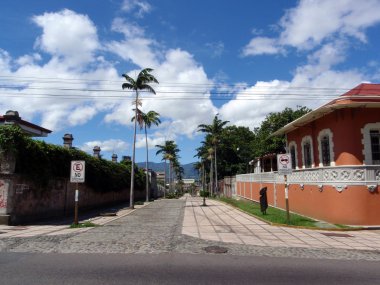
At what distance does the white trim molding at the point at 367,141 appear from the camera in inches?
661

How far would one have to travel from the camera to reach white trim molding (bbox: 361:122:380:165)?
16.8 meters

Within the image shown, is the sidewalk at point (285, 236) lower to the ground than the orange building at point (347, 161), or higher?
lower

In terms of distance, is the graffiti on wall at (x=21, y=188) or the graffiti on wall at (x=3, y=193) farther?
the graffiti on wall at (x=21, y=188)

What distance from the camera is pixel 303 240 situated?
12.8m

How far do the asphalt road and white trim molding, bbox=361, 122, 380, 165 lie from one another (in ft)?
27.9

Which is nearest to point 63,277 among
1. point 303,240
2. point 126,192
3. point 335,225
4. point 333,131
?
point 303,240

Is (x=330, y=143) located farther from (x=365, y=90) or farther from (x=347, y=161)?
(x=365, y=90)

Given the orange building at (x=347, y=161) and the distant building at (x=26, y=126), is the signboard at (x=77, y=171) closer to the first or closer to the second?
the distant building at (x=26, y=126)

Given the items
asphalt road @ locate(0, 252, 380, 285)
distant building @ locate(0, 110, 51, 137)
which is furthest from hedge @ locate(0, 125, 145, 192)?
asphalt road @ locate(0, 252, 380, 285)

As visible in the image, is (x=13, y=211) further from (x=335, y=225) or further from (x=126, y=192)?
(x=126, y=192)

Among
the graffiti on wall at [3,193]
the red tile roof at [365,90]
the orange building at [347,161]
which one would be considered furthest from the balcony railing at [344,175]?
the graffiti on wall at [3,193]

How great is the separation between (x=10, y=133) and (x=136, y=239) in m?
8.28

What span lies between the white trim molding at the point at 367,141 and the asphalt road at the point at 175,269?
8.51 meters

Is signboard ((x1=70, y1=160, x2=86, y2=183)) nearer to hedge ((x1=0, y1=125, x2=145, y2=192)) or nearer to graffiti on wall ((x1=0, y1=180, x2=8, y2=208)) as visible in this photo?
hedge ((x1=0, y1=125, x2=145, y2=192))
